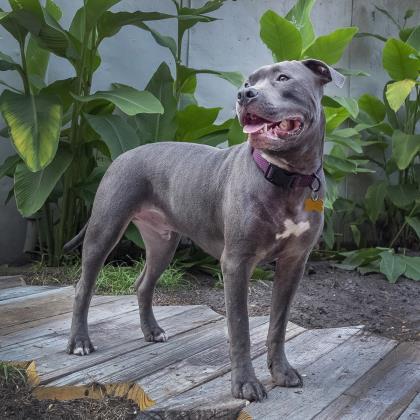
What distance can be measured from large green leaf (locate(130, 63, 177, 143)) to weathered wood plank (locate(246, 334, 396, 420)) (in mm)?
2191

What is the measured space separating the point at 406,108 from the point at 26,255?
12.5 ft

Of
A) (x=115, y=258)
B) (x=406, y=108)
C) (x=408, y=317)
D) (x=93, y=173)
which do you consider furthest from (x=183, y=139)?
(x=406, y=108)

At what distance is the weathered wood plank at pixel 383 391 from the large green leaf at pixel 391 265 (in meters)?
2.12

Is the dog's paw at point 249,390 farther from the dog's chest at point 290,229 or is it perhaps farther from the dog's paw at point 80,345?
the dog's paw at point 80,345

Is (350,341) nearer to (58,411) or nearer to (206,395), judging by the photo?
(206,395)

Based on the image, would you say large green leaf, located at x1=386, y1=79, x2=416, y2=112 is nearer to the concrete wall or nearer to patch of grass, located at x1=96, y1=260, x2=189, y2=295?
the concrete wall

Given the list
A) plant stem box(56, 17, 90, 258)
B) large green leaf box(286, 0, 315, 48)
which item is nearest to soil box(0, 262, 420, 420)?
plant stem box(56, 17, 90, 258)

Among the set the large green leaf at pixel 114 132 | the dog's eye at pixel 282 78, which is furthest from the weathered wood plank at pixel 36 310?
the dog's eye at pixel 282 78

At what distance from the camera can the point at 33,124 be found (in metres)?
4.16

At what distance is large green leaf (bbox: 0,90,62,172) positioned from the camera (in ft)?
13.2

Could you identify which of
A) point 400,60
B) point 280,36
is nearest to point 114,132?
point 280,36

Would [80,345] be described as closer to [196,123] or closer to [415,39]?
[196,123]

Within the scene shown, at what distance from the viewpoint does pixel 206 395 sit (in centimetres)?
263

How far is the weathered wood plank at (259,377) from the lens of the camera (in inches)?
98.3
